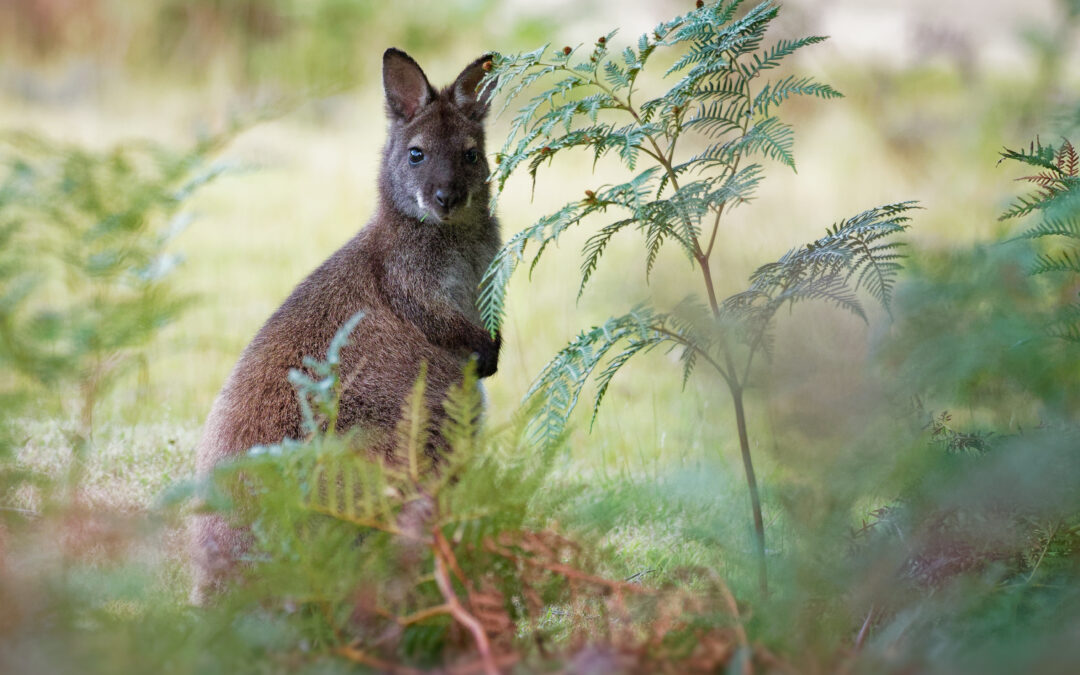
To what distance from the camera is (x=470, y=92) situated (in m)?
4.58

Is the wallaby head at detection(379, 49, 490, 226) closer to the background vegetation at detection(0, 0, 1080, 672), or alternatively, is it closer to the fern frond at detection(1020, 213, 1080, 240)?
the background vegetation at detection(0, 0, 1080, 672)

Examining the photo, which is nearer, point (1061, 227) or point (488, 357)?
point (1061, 227)

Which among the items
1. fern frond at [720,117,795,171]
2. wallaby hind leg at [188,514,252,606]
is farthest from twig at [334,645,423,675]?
fern frond at [720,117,795,171]

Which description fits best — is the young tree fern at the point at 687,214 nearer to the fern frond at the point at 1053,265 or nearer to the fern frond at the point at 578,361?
the fern frond at the point at 578,361

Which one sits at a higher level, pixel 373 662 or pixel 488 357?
pixel 488 357

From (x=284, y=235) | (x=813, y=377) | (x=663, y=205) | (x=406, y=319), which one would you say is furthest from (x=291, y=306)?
(x=284, y=235)

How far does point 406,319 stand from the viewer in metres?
4.25

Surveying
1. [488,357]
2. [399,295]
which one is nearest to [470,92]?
[399,295]

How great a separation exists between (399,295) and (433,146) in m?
0.68

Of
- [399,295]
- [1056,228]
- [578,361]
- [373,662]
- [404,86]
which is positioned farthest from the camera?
[404,86]

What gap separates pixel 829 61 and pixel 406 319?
6.77m

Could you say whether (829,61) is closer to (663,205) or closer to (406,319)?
(406,319)

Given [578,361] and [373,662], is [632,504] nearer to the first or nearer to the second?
[578,361]

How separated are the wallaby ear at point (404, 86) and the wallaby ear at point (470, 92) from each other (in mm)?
136
